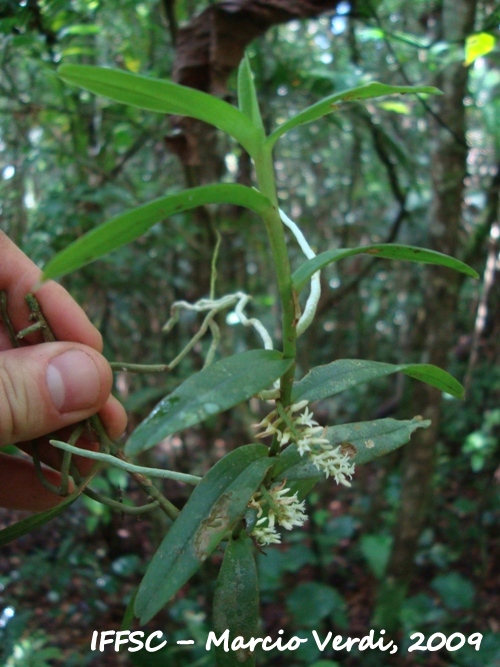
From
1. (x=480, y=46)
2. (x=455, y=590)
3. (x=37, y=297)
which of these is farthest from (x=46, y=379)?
(x=455, y=590)

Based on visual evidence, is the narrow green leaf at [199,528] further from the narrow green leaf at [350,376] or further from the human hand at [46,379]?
the human hand at [46,379]

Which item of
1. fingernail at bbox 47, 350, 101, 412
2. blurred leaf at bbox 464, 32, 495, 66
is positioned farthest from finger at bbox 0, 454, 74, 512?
blurred leaf at bbox 464, 32, 495, 66

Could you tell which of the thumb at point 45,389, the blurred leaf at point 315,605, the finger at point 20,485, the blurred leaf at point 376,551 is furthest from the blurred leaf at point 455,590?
the thumb at point 45,389

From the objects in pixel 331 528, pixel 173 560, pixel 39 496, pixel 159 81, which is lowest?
pixel 331 528

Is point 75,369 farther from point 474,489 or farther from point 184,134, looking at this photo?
point 474,489

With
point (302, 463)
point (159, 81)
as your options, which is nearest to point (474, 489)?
point (302, 463)

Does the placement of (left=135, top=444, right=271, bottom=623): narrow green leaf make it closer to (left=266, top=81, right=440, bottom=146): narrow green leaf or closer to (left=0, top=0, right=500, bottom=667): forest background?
(left=266, top=81, right=440, bottom=146): narrow green leaf
